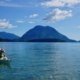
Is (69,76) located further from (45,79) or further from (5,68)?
(5,68)

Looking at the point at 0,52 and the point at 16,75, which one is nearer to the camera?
the point at 16,75

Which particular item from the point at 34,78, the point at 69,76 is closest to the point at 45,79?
the point at 34,78

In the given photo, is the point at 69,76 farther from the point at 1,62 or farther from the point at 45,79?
the point at 1,62

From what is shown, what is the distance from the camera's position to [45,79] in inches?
1773

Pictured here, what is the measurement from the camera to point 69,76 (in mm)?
48062

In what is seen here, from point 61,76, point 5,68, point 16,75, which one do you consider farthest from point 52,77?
point 5,68

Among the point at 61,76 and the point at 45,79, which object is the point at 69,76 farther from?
the point at 45,79

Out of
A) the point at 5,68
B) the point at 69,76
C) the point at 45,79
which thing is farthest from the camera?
the point at 5,68

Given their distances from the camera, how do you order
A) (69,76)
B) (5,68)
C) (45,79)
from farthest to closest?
(5,68), (69,76), (45,79)

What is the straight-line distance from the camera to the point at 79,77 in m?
46.8

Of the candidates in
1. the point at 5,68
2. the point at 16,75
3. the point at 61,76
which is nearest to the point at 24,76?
the point at 16,75

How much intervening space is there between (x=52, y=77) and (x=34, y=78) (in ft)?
11.3

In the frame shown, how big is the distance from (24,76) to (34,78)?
287cm

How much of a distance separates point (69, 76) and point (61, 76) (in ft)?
3.90
